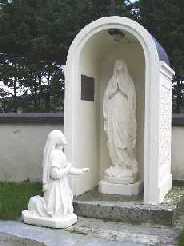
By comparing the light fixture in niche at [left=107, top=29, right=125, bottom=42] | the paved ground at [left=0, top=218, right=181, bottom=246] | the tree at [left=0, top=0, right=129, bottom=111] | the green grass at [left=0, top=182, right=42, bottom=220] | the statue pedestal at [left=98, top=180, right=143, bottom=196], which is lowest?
the paved ground at [left=0, top=218, right=181, bottom=246]

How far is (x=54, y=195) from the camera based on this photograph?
5887 millimetres

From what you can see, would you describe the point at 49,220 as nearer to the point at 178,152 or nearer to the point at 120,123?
the point at 120,123

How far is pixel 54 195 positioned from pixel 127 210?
1.05 m

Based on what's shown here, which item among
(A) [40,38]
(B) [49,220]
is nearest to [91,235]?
(B) [49,220]

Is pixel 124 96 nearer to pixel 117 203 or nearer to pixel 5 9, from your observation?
pixel 117 203

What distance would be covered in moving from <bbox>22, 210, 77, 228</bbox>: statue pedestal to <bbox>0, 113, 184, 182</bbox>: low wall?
343 cm

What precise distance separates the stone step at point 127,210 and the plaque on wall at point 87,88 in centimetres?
169

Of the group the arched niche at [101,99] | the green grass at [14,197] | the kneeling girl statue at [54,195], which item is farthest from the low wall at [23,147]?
the kneeling girl statue at [54,195]

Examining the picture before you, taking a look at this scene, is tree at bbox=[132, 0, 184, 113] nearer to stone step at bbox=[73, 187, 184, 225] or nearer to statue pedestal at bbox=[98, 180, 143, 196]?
statue pedestal at bbox=[98, 180, 143, 196]

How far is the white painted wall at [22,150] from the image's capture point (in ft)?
31.0

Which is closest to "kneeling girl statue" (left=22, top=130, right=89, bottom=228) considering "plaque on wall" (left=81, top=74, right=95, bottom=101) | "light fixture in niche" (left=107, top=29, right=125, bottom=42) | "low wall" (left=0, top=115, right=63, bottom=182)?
"plaque on wall" (left=81, top=74, right=95, bottom=101)

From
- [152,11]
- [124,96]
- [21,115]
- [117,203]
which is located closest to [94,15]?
[152,11]

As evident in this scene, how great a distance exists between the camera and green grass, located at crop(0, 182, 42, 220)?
20.7 feet

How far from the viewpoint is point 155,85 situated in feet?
20.7
